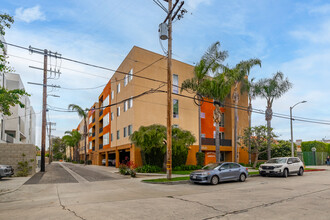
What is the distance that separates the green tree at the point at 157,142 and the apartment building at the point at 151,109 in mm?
2068

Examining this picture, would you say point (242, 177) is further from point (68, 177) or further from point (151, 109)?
point (151, 109)

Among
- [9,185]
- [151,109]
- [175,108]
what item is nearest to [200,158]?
[175,108]

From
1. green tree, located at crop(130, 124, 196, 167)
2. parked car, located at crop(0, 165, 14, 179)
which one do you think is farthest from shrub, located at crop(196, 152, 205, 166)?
parked car, located at crop(0, 165, 14, 179)

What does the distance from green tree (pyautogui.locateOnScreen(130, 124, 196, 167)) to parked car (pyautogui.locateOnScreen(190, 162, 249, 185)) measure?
5033mm

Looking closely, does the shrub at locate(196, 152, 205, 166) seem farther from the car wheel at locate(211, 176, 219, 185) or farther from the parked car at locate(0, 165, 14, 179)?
the parked car at locate(0, 165, 14, 179)

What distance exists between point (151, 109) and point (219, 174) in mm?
14383

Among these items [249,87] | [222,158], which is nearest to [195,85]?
[249,87]

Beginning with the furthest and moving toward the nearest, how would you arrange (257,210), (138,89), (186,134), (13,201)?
(138,89)
(186,134)
(13,201)
(257,210)

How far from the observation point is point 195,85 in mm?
26359

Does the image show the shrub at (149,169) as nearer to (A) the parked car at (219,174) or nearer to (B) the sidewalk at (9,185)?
(A) the parked car at (219,174)

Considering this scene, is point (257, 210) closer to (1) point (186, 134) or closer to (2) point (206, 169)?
(2) point (206, 169)

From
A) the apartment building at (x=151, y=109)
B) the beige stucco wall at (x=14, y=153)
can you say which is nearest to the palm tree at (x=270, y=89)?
the apartment building at (x=151, y=109)

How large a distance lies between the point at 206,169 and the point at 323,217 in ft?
31.3

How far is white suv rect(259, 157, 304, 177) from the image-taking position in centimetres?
2044
